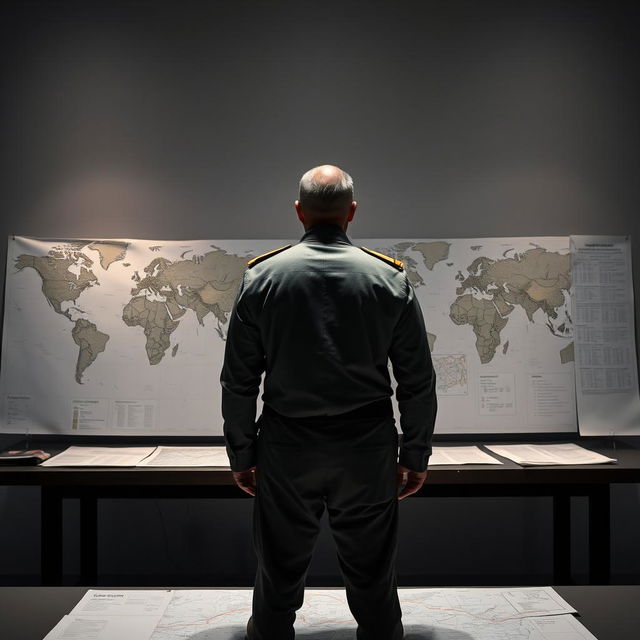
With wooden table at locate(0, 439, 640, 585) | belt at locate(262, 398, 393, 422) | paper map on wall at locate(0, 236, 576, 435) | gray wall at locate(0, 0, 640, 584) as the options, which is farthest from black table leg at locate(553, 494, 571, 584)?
belt at locate(262, 398, 393, 422)

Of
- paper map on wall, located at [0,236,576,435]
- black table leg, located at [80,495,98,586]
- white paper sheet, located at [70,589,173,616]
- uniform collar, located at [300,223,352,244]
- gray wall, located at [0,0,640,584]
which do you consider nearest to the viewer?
uniform collar, located at [300,223,352,244]

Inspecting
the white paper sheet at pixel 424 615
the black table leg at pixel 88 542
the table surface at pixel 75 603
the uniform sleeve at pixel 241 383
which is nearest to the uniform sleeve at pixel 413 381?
the uniform sleeve at pixel 241 383

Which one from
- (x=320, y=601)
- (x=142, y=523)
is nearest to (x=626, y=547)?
(x=320, y=601)

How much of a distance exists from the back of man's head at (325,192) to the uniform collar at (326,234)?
0.03 meters

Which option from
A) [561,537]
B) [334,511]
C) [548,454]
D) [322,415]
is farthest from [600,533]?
[322,415]

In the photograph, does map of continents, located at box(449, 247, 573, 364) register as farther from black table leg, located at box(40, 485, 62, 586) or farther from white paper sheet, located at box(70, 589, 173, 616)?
black table leg, located at box(40, 485, 62, 586)

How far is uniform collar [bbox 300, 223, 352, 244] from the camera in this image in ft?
5.32

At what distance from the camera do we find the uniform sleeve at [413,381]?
1616 mm

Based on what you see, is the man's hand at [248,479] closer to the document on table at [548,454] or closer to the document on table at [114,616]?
the document on table at [114,616]

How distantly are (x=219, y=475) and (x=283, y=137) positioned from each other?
158cm

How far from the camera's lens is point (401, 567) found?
9.71 feet

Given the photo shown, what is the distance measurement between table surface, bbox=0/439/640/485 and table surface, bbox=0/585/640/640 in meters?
0.50

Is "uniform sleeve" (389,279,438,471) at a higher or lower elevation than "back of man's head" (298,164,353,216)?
lower

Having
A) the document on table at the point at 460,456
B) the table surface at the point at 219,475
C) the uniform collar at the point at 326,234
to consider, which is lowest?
the table surface at the point at 219,475
